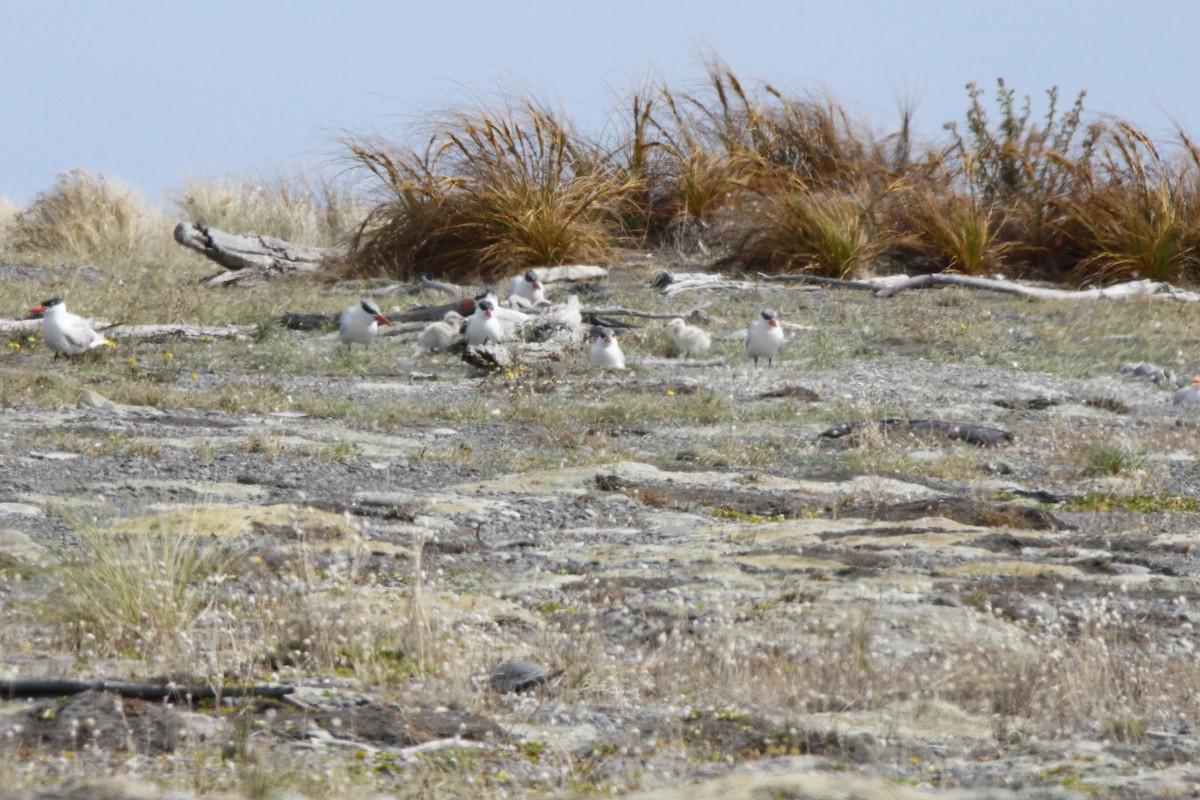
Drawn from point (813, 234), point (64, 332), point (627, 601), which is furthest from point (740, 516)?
point (813, 234)

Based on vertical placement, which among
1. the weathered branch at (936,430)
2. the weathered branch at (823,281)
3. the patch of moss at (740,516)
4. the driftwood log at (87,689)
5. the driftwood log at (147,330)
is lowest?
the patch of moss at (740,516)

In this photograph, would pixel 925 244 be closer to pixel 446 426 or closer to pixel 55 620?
pixel 446 426

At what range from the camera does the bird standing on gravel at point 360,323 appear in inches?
452

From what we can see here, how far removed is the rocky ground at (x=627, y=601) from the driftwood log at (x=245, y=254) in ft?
24.9

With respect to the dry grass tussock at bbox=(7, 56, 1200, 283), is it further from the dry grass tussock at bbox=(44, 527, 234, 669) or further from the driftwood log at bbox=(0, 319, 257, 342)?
the dry grass tussock at bbox=(44, 527, 234, 669)

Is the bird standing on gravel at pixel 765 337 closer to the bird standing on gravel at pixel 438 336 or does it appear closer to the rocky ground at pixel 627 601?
the rocky ground at pixel 627 601

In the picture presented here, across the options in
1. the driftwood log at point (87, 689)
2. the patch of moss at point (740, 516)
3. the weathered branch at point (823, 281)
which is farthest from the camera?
the weathered branch at point (823, 281)

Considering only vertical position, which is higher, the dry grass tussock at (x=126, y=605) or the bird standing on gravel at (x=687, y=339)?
the bird standing on gravel at (x=687, y=339)

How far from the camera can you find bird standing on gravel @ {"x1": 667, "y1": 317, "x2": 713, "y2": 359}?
11.8 meters

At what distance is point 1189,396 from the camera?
10.2 m

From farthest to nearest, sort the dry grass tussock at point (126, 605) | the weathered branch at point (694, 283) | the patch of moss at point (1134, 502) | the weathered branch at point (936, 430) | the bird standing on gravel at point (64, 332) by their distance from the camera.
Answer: the weathered branch at point (694, 283), the bird standing on gravel at point (64, 332), the weathered branch at point (936, 430), the patch of moss at point (1134, 502), the dry grass tussock at point (126, 605)

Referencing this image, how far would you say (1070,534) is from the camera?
6090mm

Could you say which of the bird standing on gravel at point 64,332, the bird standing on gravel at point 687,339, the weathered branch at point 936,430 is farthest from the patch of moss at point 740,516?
the bird standing on gravel at point 64,332

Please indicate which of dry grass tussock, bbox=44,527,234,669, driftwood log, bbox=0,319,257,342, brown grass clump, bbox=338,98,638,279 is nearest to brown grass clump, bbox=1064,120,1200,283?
brown grass clump, bbox=338,98,638,279
